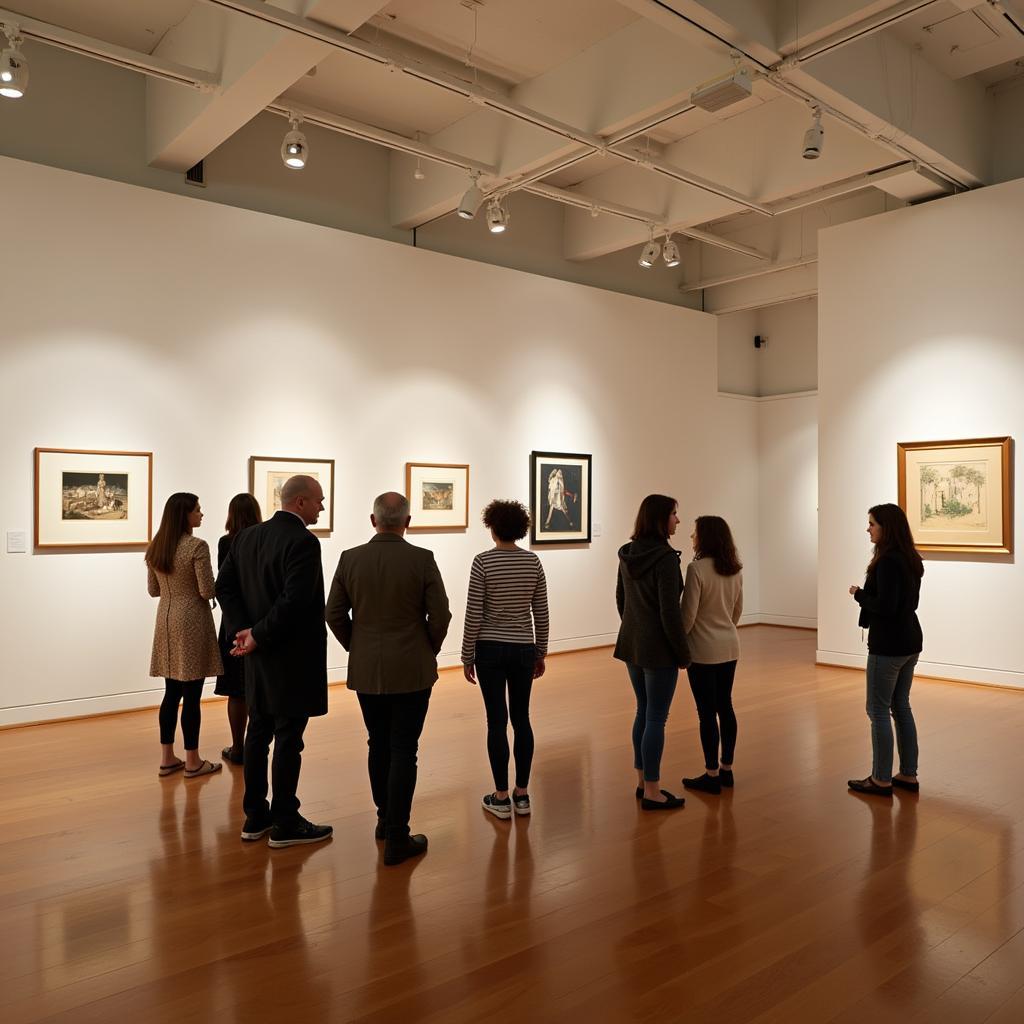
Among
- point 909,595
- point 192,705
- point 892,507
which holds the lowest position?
point 192,705

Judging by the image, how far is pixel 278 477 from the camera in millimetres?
8219

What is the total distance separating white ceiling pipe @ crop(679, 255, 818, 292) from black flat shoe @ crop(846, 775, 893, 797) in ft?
25.5

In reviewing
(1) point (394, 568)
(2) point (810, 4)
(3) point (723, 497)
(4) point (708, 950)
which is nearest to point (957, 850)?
(4) point (708, 950)

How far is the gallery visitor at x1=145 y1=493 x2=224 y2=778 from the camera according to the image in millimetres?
5383

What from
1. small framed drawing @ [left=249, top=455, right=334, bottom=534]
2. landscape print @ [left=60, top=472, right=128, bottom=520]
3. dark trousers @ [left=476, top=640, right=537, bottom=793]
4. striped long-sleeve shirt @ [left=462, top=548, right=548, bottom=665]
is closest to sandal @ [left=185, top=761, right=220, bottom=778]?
dark trousers @ [left=476, top=640, right=537, bottom=793]

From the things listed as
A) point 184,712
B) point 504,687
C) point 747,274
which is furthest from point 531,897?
point 747,274

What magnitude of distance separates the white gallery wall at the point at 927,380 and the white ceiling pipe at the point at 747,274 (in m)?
1.52

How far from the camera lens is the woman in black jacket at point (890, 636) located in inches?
197

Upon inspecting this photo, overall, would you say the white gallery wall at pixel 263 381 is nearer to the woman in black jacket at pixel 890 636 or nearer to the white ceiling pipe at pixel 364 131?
the white ceiling pipe at pixel 364 131

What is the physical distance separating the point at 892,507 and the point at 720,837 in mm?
2113

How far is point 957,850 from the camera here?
4.33 metres

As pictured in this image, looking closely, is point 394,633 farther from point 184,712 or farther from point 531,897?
point 184,712

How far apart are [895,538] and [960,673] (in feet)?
14.8

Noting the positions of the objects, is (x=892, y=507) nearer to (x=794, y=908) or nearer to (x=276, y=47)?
(x=794, y=908)
